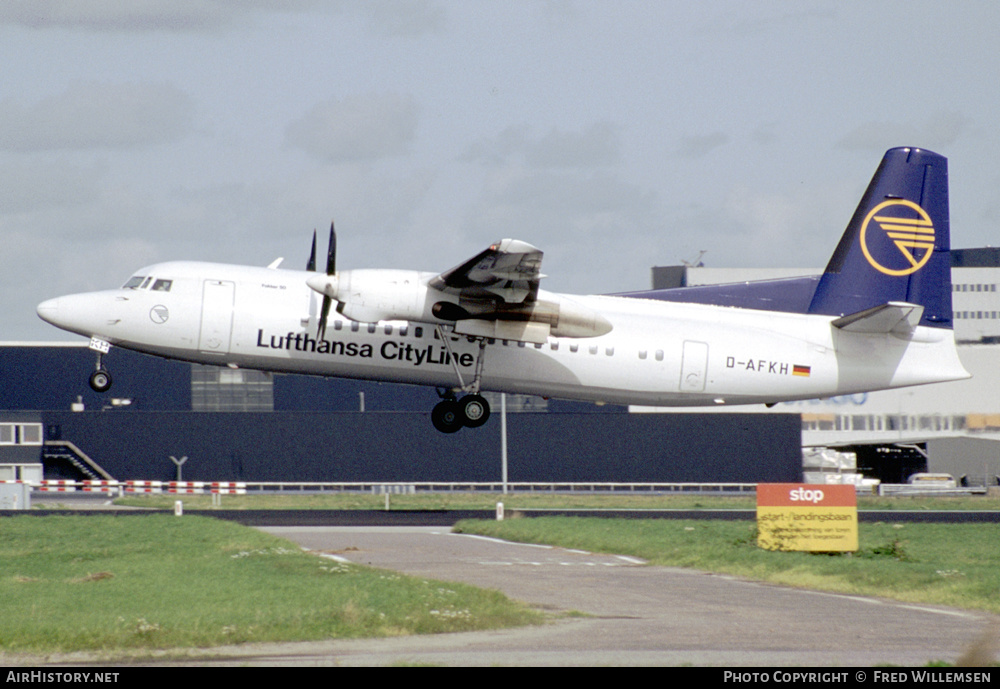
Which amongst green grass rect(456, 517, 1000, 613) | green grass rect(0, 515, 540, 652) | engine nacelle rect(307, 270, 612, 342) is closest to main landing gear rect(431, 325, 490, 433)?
engine nacelle rect(307, 270, 612, 342)

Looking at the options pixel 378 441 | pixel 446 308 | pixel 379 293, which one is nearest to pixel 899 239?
pixel 446 308

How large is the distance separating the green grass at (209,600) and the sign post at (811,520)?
12756 millimetres

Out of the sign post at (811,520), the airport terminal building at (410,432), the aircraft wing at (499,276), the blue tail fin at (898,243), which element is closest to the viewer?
the aircraft wing at (499,276)

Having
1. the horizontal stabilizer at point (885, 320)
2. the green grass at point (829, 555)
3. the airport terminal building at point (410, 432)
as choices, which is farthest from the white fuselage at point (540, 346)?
the airport terminal building at point (410, 432)

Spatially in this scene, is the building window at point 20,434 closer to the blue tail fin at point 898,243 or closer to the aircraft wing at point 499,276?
the aircraft wing at point 499,276

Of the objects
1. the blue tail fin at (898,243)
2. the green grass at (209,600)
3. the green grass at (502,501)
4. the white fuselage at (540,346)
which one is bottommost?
the green grass at (502,501)

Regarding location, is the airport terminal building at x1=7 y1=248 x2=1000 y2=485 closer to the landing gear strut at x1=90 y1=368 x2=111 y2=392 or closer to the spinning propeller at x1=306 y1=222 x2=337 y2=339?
the landing gear strut at x1=90 y1=368 x2=111 y2=392

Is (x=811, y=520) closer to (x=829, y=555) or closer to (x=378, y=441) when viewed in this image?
(x=829, y=555)

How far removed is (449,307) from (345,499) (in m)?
38.9

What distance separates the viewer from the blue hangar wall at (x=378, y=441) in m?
80.8

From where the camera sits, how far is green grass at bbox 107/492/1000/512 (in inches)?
2272

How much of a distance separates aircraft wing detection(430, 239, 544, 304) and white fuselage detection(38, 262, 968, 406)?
38.9 inches
